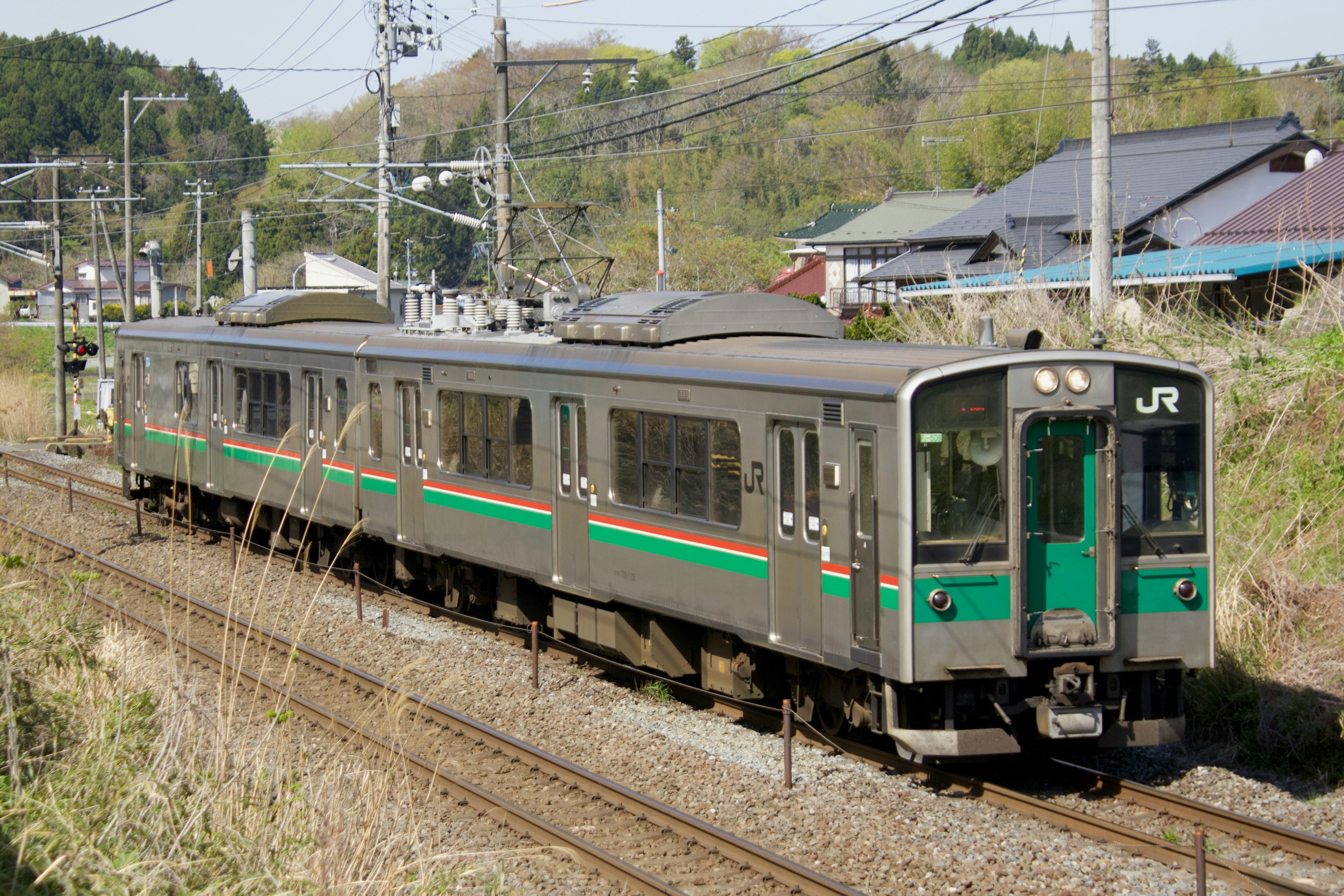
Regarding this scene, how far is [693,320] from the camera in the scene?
10.1 metres

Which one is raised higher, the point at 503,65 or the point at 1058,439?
the point at 503,65

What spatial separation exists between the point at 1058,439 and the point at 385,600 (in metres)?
8.78

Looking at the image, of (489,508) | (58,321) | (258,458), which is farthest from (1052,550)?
(58,321)

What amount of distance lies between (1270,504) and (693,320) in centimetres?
531

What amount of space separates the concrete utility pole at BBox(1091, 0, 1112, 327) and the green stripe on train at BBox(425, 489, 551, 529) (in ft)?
20.0

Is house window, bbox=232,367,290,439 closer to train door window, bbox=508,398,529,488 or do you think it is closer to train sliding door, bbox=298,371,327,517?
train sliding door, bbox=298,371,327,517

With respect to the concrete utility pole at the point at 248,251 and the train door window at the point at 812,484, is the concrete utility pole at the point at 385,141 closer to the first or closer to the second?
the concrete utility pole at the point at 248,251

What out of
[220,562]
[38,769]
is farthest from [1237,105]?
[38,769]

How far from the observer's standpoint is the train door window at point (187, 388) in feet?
58.7

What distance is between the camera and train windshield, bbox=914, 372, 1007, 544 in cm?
745

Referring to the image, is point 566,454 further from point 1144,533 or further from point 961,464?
point 1144,533

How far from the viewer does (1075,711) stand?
7.61 m

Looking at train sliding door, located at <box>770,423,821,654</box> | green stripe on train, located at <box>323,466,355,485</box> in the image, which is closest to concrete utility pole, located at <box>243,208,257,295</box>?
green stripe on train, located at <box>323,466,355,485</box>

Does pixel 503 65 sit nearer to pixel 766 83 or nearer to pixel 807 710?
pixel 807 710
